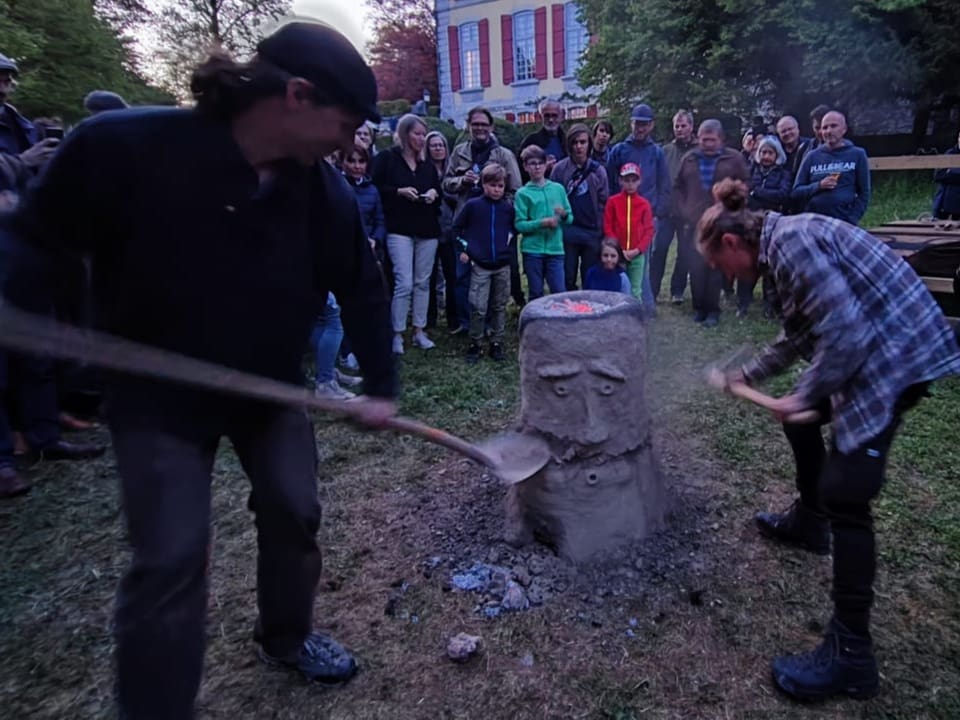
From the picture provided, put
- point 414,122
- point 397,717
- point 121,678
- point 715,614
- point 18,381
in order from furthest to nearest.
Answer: point 414,122
point 18,381
point 715,614
point 397,717
point 121,678

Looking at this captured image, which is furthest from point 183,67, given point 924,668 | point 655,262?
point 655,262

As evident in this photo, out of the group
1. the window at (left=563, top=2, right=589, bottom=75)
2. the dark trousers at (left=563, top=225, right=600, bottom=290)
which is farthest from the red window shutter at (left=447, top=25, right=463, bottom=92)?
the dark trousers at (left=563, top=225, right=600, bottom=290)

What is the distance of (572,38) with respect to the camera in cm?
2520

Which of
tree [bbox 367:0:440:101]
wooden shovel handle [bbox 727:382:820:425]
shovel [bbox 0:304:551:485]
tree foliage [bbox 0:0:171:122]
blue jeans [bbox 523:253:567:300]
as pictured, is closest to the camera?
shovel [bbox 0:304:551:485]

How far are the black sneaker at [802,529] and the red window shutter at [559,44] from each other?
83.1 feet

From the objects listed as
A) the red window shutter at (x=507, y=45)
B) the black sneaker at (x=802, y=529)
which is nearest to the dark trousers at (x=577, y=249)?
the black sneaker at (x=802, y=529)

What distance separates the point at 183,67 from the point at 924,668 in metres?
2.89

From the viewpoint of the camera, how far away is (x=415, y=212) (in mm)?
5699

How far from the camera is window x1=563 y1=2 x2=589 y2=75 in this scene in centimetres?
2486

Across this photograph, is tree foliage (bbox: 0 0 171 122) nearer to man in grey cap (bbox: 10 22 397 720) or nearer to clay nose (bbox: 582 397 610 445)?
clay nose (bbox: 582 397 610 445)

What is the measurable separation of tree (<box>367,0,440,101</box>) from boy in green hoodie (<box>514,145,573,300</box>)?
2963cm

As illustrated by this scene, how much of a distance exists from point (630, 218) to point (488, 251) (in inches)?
51.7

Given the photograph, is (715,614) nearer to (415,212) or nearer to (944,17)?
(415,212)

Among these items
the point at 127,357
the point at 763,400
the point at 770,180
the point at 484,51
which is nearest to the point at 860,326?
the point at 763,400
